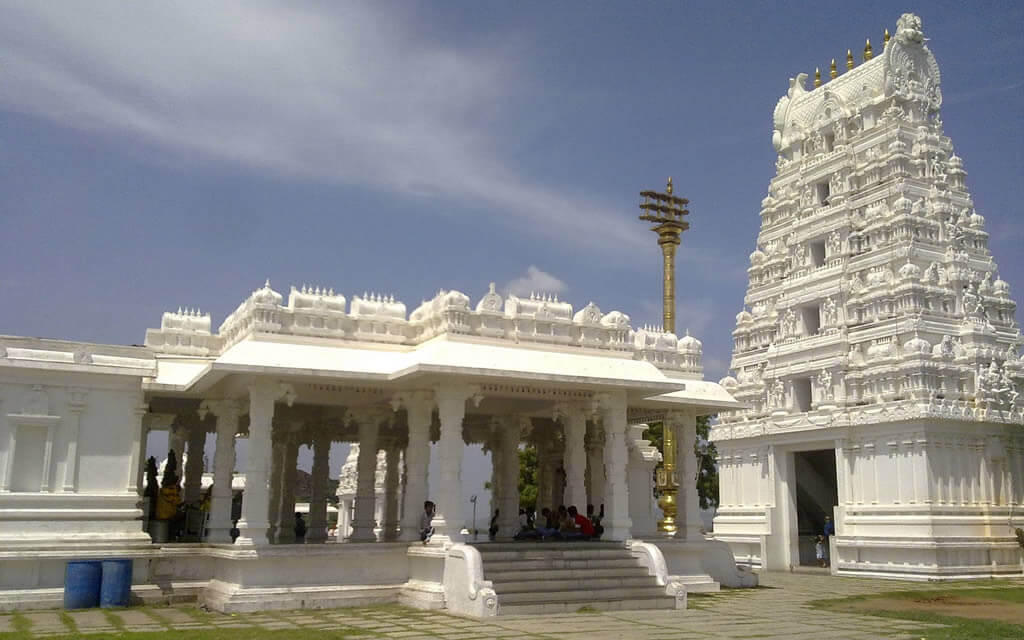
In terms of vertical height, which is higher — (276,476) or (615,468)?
(615,468)

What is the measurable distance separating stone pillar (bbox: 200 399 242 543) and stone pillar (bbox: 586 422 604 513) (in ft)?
32.9

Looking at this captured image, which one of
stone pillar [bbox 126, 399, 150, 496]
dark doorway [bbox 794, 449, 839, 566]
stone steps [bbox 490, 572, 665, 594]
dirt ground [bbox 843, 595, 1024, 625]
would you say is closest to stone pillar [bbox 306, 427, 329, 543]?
stone pillar [bbox 126, 399, 150, 496]

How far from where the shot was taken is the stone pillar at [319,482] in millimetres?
24875

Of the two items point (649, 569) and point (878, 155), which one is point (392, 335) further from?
point (878, 155)

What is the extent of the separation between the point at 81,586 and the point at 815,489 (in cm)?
2918

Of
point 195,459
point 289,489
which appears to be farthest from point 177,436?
point 289,489

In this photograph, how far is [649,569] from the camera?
60.9 feet

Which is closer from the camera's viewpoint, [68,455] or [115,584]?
[115,584]

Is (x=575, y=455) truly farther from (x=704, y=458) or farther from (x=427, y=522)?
(x=704, y=458)

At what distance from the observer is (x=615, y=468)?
19.7m

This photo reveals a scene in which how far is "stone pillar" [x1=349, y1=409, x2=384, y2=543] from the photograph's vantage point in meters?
22.0

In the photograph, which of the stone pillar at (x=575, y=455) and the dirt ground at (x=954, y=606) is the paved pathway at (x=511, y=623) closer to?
the dirt ground at (x=954, y=606)

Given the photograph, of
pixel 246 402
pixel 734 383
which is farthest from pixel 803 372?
pixel 246 402

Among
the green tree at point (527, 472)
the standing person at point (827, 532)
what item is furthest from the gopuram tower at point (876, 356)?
the green tree at point (527, 472)
